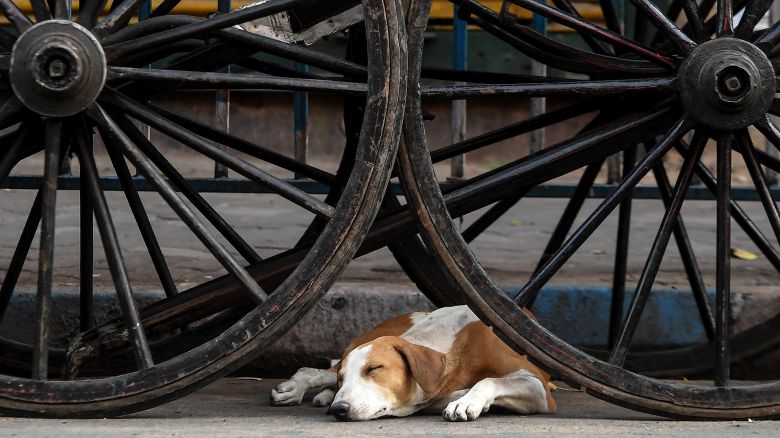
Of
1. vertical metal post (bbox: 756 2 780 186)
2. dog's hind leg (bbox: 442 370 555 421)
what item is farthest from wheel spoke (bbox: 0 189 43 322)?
vertical metal post (bbox: 756 2 780 186)

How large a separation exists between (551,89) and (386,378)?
79cm

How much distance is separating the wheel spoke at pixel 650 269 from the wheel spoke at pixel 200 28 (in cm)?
98

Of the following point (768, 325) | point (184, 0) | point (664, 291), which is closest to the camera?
point (768, 325)

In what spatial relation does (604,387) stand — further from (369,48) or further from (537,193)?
(537,193)

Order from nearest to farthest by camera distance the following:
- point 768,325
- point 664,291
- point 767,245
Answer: point 767,245
point 768,325
point 664,291

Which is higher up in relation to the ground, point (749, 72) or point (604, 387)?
point (749, 72)

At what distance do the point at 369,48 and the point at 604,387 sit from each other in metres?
0.90

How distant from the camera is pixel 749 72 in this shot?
240 cm

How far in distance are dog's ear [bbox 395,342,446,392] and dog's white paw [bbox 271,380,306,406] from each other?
0.37 metres

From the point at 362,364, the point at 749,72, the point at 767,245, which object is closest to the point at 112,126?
the point at 362,364

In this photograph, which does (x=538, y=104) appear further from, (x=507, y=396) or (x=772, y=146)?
(x=507, y=396)

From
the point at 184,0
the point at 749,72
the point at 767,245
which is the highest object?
the point at 184,0

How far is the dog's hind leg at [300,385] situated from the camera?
284 cm

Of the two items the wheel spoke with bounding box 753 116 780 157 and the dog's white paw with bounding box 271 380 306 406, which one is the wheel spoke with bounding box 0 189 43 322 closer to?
the dog's white paw with bounding box 271 380 306 406
